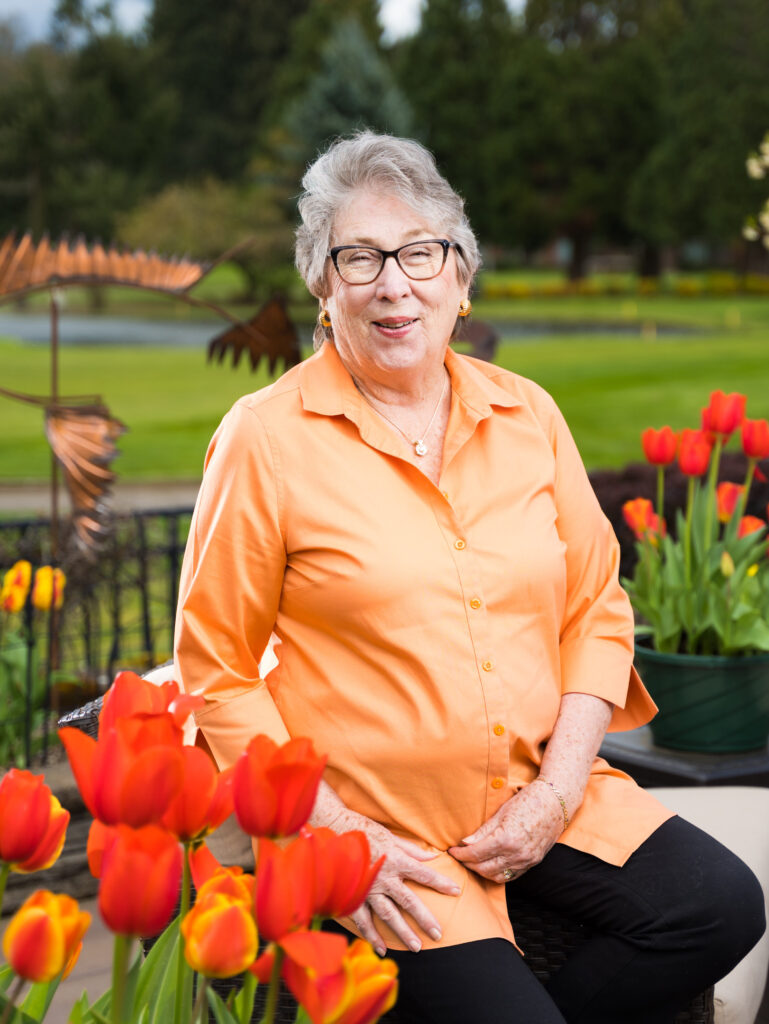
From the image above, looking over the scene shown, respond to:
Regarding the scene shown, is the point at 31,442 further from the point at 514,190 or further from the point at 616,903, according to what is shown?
the point at 514,190

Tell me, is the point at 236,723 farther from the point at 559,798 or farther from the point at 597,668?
the point at 597,668

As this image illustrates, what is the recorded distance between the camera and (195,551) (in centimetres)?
184

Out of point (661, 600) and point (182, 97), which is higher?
point (182, 97)

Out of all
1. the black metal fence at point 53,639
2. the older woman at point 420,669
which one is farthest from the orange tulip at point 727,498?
the black metal fence at point 53,639

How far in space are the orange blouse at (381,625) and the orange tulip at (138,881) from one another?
2.96 feet

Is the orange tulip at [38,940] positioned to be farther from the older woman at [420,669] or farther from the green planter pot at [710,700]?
the green planter pot at [710,700]

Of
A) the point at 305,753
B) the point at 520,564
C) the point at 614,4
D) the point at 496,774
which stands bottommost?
the point at 496,774

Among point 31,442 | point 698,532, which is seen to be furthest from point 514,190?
point 698,532

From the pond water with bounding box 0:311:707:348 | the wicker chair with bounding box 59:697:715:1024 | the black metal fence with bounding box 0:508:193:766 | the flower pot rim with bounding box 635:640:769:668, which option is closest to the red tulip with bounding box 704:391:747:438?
the flower pot rim with bounding box 635:640:769:668

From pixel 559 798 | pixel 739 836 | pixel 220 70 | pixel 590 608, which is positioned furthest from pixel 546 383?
pixel 220 70

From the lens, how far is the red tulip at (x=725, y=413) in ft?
9.01

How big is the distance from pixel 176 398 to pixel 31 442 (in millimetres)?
3941

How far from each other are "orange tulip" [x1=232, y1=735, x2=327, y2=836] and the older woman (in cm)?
83

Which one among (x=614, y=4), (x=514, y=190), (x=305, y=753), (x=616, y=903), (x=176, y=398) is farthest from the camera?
(x=614, y=4)
